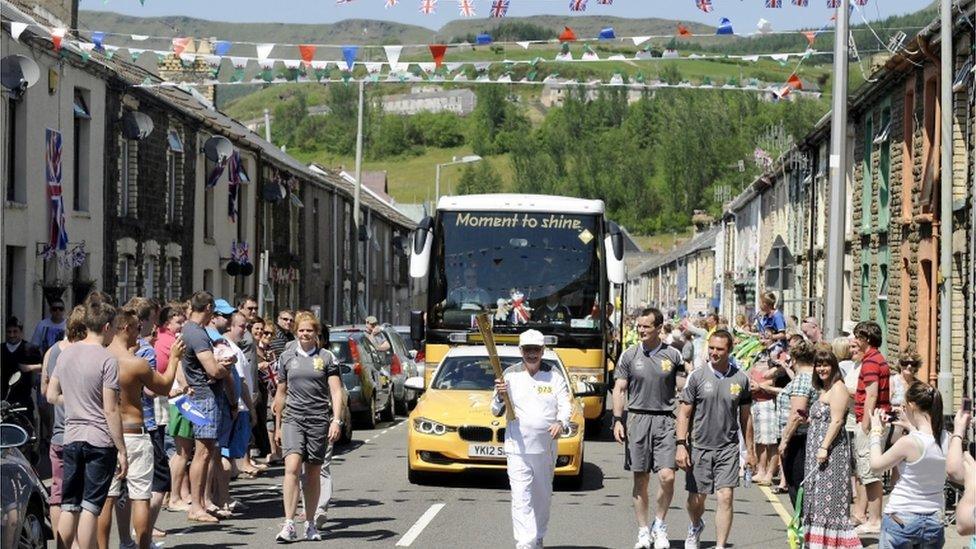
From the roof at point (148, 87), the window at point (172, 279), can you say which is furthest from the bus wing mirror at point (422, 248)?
the window at point (172, 279)

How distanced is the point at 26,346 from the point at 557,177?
13882cm

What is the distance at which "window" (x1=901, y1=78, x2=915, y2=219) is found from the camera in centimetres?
2472

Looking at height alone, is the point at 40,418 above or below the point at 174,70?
below

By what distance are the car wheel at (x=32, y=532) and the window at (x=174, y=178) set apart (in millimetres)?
21634

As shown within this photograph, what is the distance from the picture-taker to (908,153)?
2523cm

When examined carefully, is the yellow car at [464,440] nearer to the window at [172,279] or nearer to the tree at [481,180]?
the window at [172,279]

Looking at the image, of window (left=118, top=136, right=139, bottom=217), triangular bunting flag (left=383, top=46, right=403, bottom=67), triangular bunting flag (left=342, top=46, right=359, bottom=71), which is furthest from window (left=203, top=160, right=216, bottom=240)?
triangular bunting flag (left=383, top=46, right=403, bottom=67)

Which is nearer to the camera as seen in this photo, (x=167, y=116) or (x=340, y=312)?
(x=167, y=116)

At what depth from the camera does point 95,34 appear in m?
19.0

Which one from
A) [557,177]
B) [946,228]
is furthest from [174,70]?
[557,177]

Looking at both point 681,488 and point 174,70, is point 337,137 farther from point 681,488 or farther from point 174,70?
point 681,488

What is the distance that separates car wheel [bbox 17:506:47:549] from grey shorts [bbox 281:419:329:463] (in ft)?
9.20

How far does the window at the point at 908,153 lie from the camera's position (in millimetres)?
24719

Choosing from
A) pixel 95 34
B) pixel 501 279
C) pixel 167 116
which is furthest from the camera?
pixel 167 116
